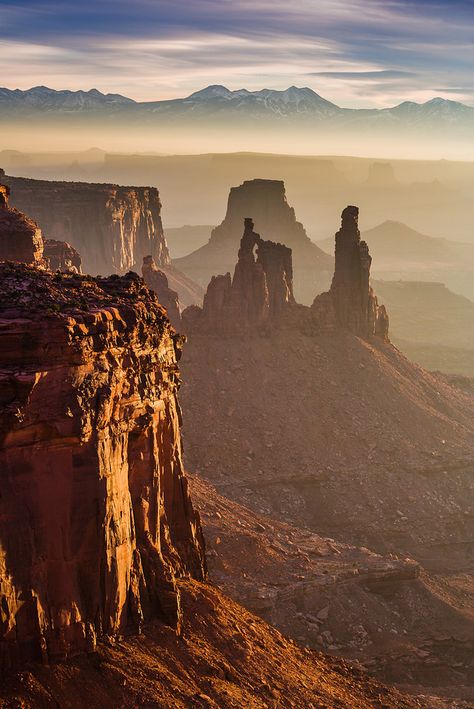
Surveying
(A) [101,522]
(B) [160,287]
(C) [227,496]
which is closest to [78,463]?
(A) [101,522]

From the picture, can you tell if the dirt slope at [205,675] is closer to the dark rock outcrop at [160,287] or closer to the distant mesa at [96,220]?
the dark rock outcrop at [160,287]

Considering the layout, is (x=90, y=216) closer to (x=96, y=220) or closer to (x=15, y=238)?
(x=96, y=220)

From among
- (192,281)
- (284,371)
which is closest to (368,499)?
(284,371)

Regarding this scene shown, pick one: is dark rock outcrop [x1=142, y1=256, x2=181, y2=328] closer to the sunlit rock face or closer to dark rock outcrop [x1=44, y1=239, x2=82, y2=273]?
dark rock outcrop [x1=44, y1=239, x2=82, y2=273]

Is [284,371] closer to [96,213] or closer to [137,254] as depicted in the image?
[96,213]

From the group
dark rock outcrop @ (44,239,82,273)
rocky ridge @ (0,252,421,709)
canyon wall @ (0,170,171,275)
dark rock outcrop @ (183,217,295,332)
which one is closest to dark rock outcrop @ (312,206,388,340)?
dark rock outcrop @ (183,217,295,332)

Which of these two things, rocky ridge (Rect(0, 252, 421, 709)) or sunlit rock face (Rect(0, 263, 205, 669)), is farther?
rocky ridge (Rect(0, 252, 421, 709))
